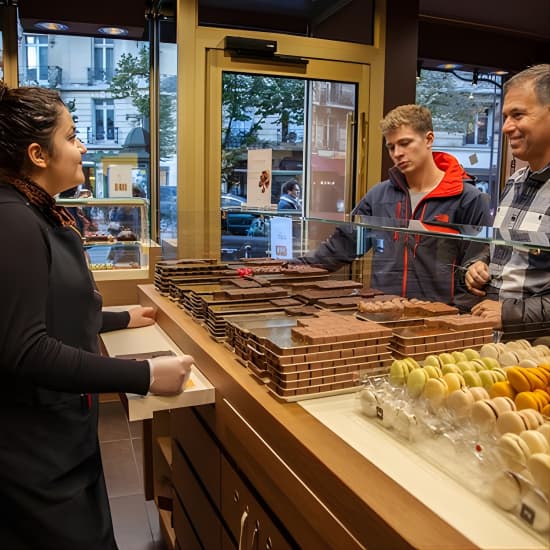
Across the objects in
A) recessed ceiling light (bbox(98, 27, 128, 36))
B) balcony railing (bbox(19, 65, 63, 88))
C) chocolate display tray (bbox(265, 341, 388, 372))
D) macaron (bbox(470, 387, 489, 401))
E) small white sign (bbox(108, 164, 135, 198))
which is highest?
recessed ceiling light (bbox(98, 27, 128, 36))

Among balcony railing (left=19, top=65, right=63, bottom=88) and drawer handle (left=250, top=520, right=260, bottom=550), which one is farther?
balcony railing (left=19, top=65, right=63, bottom=88)

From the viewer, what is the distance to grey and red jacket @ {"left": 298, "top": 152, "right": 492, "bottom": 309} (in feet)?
6.31

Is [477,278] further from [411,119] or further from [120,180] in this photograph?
[120,180]

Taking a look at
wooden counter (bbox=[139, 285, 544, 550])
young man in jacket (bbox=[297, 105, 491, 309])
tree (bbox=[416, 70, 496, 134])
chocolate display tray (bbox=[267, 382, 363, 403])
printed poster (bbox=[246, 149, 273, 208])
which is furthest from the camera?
tree (bbox=[416, 70, 496, 134])

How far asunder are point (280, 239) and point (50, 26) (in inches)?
138

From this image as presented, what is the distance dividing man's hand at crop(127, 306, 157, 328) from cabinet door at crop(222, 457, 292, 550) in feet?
2.65

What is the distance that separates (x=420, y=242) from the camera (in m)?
2.11

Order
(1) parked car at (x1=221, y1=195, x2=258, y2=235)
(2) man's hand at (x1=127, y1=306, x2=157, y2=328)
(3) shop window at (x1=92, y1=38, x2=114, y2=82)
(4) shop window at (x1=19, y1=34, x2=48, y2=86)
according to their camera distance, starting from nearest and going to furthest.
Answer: (2) man's hand at (x1=127, y1=306, x2=157, y2=328) → (1) parked car at (x1=221, y1=195, x2=258, y2=235) → (4) shop window at (x1=19, y1=34, x2=48, y2=86) → (3) shop window at (x1=92, y1=38, x2=114, y2=82)

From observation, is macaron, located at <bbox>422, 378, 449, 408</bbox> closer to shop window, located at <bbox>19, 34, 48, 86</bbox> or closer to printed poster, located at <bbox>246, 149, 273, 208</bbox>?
printed poster, located at <bbox>246, 149, 273, 208</bbox>

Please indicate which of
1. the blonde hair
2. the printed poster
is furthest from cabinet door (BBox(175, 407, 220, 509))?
the printed poster

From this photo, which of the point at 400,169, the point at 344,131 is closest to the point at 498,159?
the point at 344,131

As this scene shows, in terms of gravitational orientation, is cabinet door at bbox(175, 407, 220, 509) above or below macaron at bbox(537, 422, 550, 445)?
below

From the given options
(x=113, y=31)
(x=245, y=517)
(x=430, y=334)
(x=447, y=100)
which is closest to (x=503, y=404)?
(x=430, y=334)

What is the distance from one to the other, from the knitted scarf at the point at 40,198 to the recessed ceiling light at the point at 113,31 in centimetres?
417
